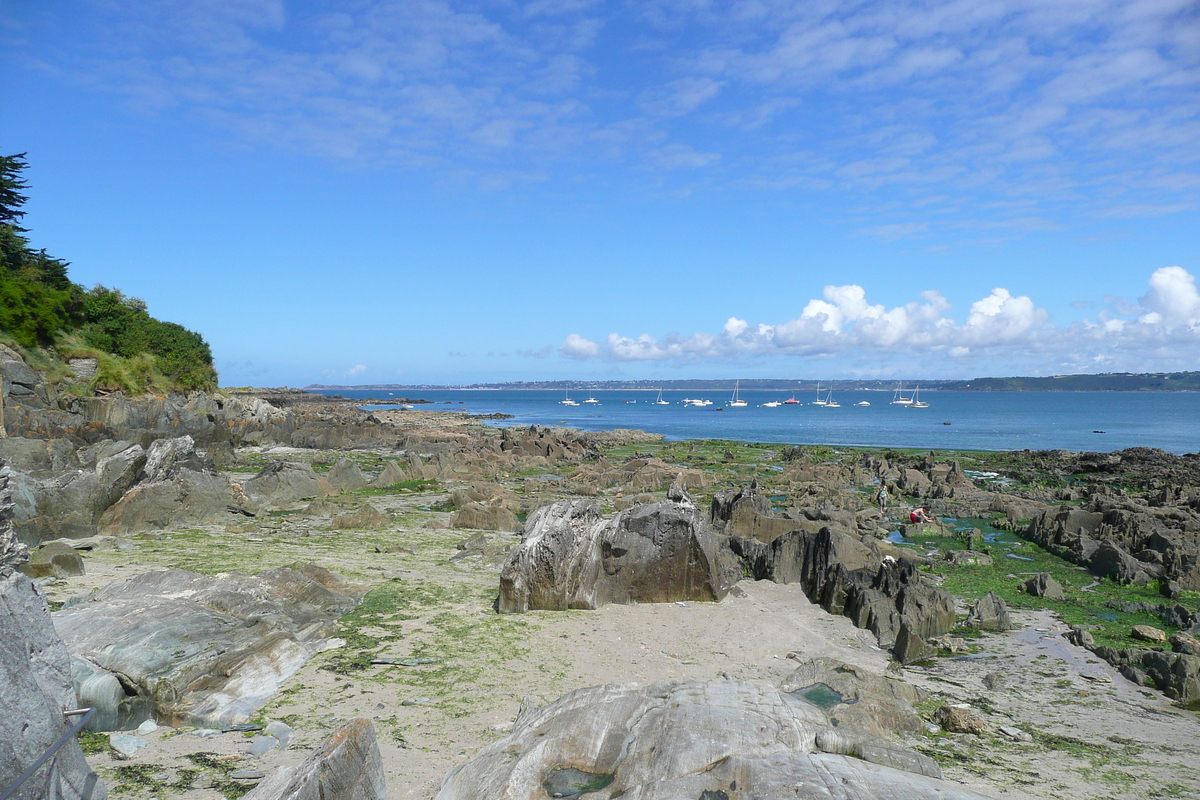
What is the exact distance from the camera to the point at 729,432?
6994 centimetres

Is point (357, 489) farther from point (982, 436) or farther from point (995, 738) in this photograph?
point (982, 436)

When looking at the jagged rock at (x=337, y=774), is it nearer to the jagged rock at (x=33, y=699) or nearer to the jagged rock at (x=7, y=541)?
the jagged rock at (x=33, y=699)

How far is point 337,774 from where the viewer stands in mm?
4422

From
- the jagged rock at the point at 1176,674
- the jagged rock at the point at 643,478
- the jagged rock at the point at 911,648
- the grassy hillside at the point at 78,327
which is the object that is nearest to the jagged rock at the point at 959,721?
the jagged rock at the point at 911,648

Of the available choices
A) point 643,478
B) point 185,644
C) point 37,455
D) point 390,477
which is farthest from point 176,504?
point 643,478

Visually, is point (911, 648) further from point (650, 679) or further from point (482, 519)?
point (482, 519)

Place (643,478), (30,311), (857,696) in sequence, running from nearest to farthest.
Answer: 1. (857,696)
2. (643,478)
3. (30,311)

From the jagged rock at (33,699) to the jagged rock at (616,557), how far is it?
6277 millimetres

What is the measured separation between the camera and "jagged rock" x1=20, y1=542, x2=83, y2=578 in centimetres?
1003

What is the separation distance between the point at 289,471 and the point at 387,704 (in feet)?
51.6

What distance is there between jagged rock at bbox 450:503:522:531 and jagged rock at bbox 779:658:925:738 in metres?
10.5

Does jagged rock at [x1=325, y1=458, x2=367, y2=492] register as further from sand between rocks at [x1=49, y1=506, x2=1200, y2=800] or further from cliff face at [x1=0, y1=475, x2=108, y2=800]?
cliff face at [x1=0, y1=475, x2=108, y2=800]

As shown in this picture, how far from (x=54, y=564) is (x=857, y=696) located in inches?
441

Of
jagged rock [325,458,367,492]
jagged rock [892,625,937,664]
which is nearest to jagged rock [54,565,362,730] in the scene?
jagged rock [892,625,937,664]
